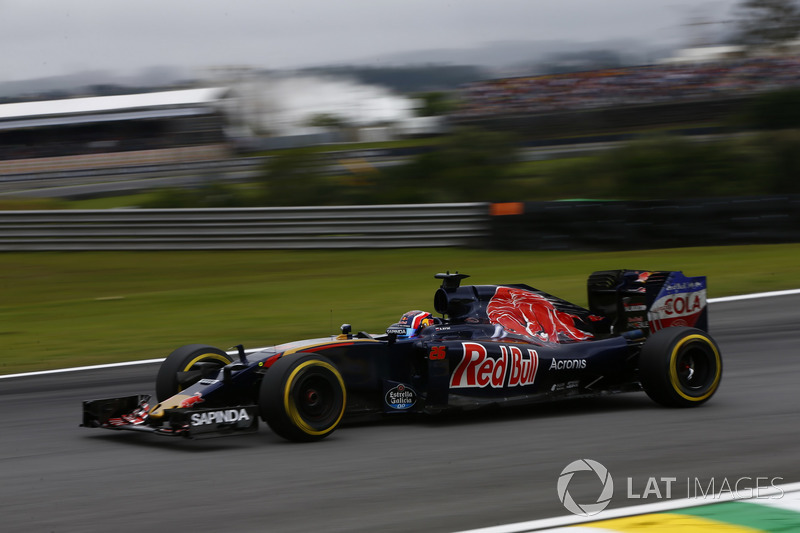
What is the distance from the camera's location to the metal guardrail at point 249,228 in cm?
1838

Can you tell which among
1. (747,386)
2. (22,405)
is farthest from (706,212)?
(22,405)

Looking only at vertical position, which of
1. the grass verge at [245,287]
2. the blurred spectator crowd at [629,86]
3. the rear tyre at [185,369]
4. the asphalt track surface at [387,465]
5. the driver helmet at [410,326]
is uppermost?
the blurred spectator crowd at [629,86]

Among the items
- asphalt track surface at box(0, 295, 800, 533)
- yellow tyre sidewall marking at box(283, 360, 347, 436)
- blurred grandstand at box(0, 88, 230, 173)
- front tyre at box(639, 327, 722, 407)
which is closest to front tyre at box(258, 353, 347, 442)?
yellow tyre sidewall marking at box(283, 360, 347, 436)

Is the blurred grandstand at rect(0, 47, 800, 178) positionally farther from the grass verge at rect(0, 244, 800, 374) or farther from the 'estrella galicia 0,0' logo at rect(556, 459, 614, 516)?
the 'estrella galicia 0,0' logo at rect(556, 459, 614, 516)

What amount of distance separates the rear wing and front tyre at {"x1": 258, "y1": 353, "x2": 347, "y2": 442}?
9.08 feet

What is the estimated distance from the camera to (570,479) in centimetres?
529

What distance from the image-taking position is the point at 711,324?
37.7 ft

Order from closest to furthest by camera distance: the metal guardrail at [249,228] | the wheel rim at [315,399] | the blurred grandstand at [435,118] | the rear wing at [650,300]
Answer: the wheel rim at [315,399] < the rear wing at [650,300] < the metal guardrail at [249,228] < the blurred grandstand at [435,118]

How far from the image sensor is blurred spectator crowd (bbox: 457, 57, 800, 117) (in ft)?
121

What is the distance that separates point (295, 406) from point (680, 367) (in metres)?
3.14

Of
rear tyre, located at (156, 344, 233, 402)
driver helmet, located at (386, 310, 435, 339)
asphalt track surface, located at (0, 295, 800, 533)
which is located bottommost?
asphalt track surface, located at (0, 295, 800, 533)

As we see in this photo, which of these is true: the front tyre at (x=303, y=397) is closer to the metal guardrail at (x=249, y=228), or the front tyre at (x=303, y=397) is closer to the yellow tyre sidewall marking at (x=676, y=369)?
the yellow tyre sidewall marking at (x=676, y=369)

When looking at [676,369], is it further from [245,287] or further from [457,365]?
[245,287]

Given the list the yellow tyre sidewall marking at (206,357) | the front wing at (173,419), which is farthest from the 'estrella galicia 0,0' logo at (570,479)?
the yellow tyre sidewall marking at (206,357)
